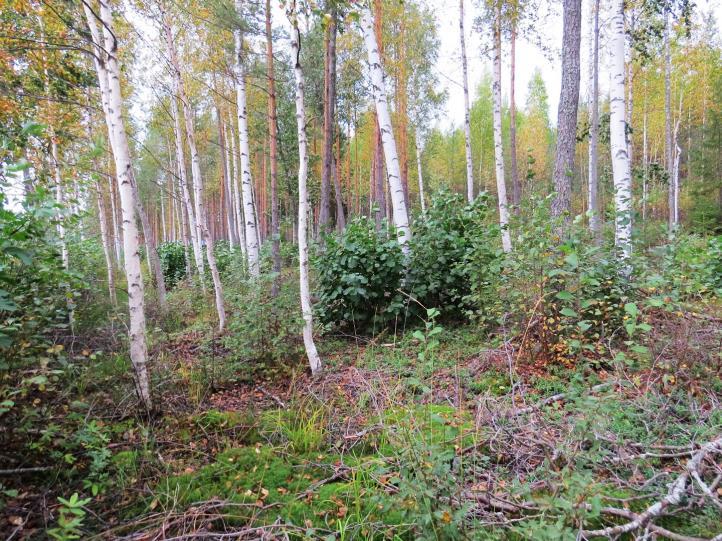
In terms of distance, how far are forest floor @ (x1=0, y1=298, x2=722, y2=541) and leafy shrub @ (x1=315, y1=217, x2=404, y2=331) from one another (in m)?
1.77

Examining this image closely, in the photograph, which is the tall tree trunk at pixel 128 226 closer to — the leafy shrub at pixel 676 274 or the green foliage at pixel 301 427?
the green foliage at pixel 301 427

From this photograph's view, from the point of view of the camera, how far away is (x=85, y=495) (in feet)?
7.07

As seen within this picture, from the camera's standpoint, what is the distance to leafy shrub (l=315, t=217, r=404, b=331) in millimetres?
5441

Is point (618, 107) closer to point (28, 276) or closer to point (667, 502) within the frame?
point (667, 502)

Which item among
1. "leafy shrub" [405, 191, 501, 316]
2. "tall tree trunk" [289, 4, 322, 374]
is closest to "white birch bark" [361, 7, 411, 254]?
"leafy shrub" [405, 191, 501, 316]

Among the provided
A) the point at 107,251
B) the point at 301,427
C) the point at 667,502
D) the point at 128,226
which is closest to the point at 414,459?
the point at 667,502

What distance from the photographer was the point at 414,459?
1728 mm

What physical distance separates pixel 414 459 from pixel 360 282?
366 cm

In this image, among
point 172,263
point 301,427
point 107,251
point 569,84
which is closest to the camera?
point 301,427

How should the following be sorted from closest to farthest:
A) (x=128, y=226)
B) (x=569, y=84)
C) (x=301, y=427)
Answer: (x=301, y=427)
(x=128, y=226)
(x=569, y=84)

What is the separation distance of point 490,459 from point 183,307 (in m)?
7.85

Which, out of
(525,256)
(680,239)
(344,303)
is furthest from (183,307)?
(680,239)

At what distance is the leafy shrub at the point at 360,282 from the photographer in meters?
5.44

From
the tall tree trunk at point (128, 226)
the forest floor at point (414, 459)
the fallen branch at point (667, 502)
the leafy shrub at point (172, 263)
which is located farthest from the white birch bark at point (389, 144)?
the leafy shrub at point (172, 263)
